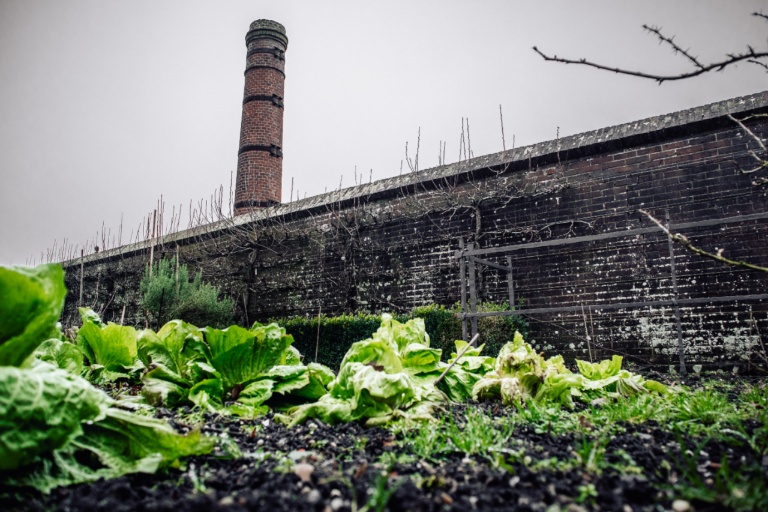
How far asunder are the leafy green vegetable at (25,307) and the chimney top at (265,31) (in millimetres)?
15872

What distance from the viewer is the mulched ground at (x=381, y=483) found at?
120 cm

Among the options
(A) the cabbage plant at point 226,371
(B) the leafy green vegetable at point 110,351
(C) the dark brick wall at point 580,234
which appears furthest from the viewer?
(C) the dark brick wall at point 580,234

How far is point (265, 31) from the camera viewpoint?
15367 millimetres

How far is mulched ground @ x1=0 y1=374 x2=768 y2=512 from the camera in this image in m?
1.20

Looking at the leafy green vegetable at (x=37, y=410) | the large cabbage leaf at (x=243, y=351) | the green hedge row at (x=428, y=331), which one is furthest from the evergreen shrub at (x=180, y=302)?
the leafy green vegetable at (x=37, y=410)

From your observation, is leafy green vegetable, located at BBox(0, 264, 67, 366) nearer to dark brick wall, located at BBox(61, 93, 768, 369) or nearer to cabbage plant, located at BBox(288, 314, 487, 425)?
cabbage plant, located at BBox(288, 314, 487, 425)

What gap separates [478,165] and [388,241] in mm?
Result: 2266

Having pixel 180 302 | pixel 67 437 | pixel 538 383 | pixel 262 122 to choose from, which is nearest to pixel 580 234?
pixel 538 383

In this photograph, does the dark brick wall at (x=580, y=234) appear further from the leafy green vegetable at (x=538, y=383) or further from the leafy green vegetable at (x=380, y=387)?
the leafy green vegetable at (x=380, y=387)

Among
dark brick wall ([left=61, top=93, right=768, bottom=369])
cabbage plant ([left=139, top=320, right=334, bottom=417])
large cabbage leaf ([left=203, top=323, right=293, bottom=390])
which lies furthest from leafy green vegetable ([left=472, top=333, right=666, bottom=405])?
dark brick wall ([left=61, top=93, right=768, bottom=369])

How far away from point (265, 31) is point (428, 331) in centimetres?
1258

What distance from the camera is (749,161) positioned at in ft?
21.2

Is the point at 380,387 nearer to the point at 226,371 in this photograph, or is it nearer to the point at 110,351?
the point at 226,371

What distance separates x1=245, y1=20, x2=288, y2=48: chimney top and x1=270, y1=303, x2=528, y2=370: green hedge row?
1125 centimetres
